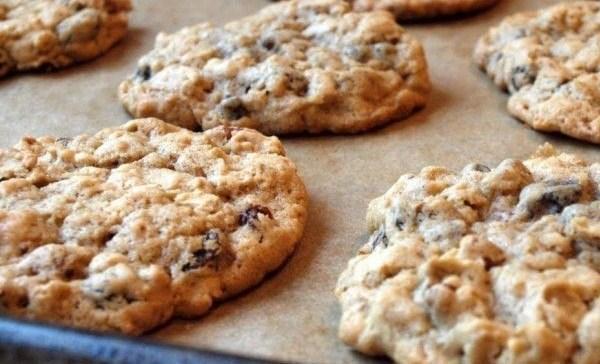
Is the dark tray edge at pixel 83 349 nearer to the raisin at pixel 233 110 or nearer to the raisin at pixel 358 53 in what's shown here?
the raisin at pixel 233 110

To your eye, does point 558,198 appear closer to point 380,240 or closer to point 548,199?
point 548,199

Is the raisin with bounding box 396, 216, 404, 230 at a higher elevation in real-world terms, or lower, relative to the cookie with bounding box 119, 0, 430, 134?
higher

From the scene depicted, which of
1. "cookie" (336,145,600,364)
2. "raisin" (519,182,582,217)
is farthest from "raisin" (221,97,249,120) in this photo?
"raisin" (519,182,582,217)

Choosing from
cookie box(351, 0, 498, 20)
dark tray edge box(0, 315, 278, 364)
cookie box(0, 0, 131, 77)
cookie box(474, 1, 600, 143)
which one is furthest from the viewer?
cookie box(351, 0, 498, 20)

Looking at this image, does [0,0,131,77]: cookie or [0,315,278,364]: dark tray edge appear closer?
[0,315,278,364]: dark tray edge

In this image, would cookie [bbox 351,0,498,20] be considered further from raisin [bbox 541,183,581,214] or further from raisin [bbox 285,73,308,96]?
raisin [bbox 541,183,581,214]

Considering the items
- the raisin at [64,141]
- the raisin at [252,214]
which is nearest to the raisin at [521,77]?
the raisin at [252,214]

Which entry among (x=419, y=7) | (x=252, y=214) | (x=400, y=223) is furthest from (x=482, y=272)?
(x=419, y=7)

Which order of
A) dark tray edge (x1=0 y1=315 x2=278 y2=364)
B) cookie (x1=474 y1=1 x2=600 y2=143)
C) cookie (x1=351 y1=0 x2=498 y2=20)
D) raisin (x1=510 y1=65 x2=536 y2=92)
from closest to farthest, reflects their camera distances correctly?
dark tray edge (x1=0 y1=315 x2=278 y2=364)
cookie (x1=474 y1=1 x2=600 y2=143)
raisin (x1=510 y1=65 x2=536 y2=92)
cookie (x1=351 y1=0 x2=498 y2=20)

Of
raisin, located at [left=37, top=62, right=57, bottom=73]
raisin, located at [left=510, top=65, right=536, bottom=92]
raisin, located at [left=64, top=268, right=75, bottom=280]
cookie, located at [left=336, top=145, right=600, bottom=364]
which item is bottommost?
raisin, located at [left=37, top=62, right=57, bottom=73]
